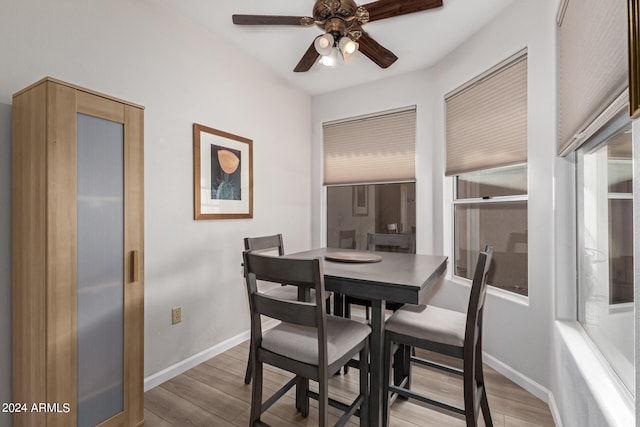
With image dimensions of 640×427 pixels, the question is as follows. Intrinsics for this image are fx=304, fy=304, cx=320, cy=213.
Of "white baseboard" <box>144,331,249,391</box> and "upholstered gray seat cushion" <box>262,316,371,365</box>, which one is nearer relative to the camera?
"upholstered gray seat cushion" <box>262,316,371,365</box>

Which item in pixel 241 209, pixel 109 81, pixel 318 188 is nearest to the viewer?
pixel 109 81

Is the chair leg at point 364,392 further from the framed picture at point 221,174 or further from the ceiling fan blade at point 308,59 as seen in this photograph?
the ceiling fan blade at point 308,59

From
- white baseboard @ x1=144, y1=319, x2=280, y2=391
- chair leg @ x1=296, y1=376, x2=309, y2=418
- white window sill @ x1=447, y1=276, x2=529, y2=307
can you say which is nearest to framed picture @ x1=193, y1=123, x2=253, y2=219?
white baseboard @ x1=144, y1=319, x2=280, y2=391

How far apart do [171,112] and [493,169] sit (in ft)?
8.45

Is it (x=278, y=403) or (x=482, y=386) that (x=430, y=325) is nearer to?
(x=482, y=386)

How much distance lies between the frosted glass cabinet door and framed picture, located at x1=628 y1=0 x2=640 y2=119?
2.01 m

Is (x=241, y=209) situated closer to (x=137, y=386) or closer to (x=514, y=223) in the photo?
(x=137, y=386)

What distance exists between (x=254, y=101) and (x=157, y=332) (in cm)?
220

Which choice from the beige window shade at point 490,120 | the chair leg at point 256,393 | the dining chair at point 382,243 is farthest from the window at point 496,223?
the chair leg at point 256,393

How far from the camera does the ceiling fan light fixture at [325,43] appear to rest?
1696 millimetres

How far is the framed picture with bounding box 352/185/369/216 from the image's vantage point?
12.0 ft

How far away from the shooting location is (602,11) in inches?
41.4

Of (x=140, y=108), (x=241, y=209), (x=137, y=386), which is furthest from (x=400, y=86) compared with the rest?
(x=137, y=386)

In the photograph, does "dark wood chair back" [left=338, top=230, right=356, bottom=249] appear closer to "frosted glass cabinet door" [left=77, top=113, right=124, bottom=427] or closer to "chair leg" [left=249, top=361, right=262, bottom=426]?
"chair leg" [left=249, top=361, right=262, bottom=426]
